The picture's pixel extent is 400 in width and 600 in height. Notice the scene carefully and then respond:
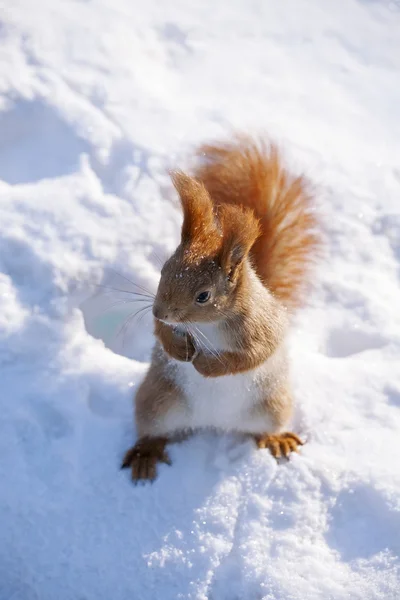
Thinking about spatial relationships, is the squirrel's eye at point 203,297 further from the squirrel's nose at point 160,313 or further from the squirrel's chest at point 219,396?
the squirrel's chest at point 219,396

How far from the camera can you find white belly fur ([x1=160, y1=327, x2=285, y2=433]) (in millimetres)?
2033

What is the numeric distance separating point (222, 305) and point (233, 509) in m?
0.66

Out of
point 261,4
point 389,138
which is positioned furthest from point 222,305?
point 261,4

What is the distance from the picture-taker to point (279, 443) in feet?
7.17

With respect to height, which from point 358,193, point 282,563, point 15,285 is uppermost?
point 358,193

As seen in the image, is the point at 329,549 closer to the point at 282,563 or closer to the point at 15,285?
the point at 282,563

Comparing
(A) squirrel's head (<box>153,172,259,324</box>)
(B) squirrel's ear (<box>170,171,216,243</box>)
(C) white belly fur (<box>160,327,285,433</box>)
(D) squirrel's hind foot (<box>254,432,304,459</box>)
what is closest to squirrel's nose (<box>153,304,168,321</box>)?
(A) squirrel's head (<box>153,172,259,324</box>)

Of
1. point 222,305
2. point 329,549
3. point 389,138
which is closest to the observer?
point 222,305

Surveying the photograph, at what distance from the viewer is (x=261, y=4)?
377 cm

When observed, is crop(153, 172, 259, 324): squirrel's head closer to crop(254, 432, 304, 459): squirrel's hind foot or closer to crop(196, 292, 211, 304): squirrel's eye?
crop(196, 292, 211, 304): squirrel's eye

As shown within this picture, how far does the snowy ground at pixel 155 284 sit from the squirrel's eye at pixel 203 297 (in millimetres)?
641

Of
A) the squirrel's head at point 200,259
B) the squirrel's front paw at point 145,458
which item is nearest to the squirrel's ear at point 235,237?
the squirrel's head at point 200,259

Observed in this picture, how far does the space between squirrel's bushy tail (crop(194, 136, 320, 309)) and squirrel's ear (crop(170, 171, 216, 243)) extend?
0.43 metres

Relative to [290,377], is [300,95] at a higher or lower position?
higher
